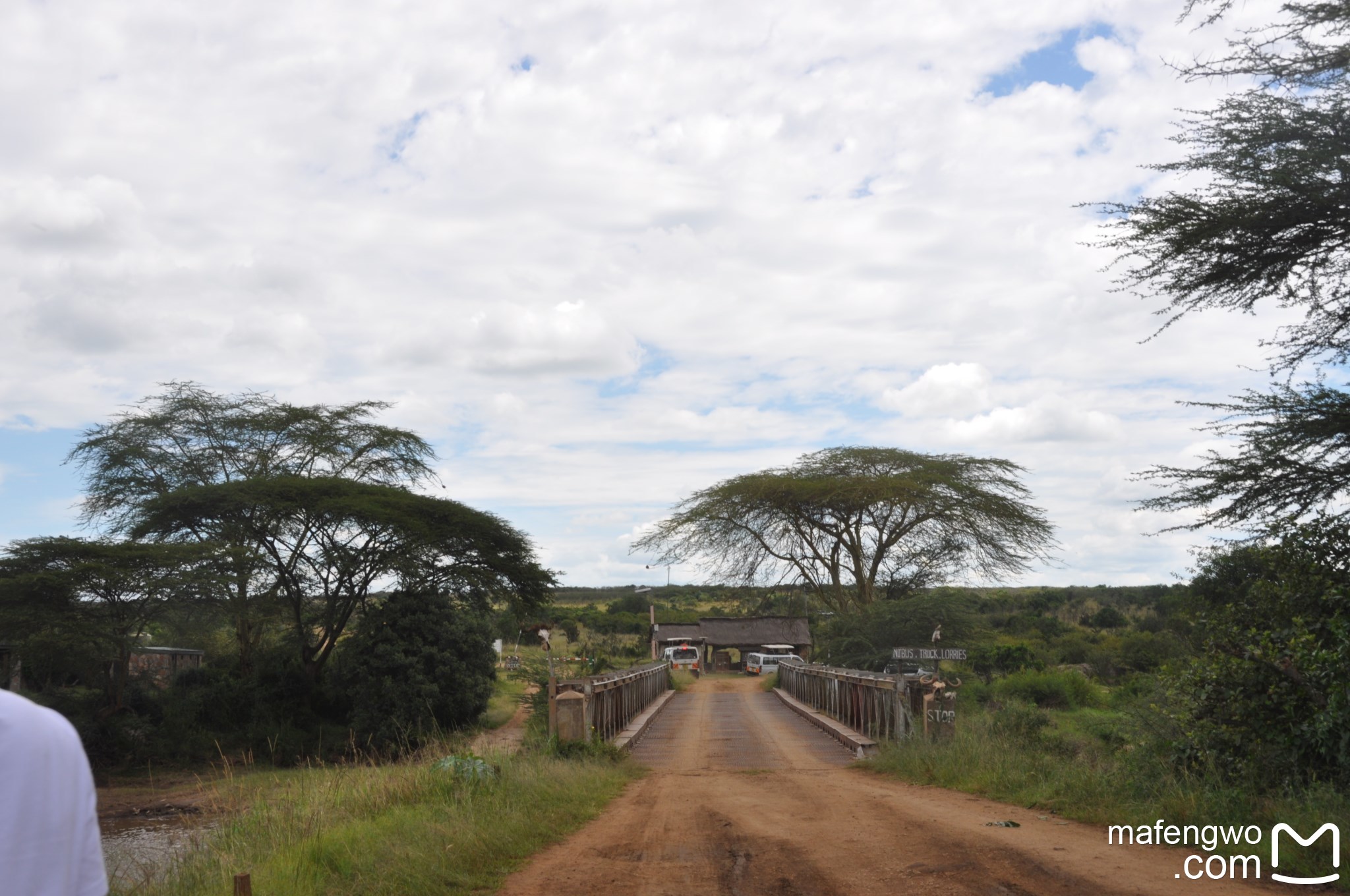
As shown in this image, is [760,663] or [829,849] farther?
[760,663]

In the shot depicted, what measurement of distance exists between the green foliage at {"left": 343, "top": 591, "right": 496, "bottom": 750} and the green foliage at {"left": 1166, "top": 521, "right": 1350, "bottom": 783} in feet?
65.8

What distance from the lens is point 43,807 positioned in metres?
2.06

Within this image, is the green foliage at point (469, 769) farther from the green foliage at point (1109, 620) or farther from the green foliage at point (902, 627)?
the green foliage at point (1109, 620)

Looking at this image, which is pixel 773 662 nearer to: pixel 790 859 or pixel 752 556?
pixel 752 556

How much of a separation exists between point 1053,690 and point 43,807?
95.2ft

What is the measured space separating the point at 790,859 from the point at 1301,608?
5.76m

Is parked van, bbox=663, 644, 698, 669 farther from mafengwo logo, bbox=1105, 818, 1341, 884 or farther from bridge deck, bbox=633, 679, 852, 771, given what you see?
mafengwo logo, bbox=1105, 818, 1341, 884

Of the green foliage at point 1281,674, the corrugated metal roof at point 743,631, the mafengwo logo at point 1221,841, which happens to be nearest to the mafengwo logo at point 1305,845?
the mafengwo logo at point 1221,841

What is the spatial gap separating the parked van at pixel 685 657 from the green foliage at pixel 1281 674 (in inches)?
1760

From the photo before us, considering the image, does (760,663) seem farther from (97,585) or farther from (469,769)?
(469,769)

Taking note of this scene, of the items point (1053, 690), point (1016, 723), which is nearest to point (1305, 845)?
point (1016, 723)

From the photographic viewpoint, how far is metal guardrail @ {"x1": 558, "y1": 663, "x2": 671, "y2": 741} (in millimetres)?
14578

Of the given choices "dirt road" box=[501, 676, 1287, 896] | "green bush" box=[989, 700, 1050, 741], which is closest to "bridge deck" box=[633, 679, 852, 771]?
"dirt road" box=[501, 676, 1287, 896]

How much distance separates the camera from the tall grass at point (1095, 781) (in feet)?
24.1
